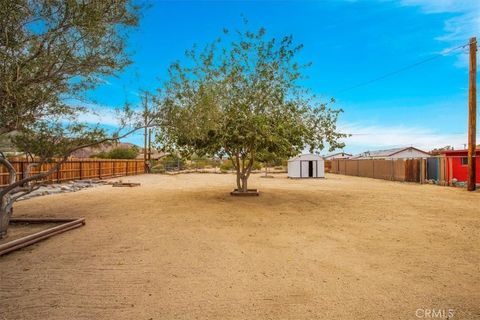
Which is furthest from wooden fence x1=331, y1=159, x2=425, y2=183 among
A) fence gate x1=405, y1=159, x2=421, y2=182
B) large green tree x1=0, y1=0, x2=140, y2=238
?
large green tree x1=0, y1=0, x2=140, y2=238

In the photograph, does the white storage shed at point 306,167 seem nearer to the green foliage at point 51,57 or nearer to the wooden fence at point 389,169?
the wooden fence at point 389,169

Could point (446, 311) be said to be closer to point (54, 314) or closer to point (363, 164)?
point (54, 314)

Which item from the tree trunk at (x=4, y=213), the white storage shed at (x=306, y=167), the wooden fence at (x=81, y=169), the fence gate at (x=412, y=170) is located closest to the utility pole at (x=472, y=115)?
the fence gate at (x=412, y=170)

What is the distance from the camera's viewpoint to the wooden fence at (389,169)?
2417 centimetres

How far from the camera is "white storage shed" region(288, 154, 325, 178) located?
1289 inches

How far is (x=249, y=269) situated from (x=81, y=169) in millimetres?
22784

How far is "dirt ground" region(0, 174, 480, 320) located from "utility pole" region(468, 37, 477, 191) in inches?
384

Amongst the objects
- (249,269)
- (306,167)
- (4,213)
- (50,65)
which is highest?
(50,65)

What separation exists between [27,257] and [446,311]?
6201 mm

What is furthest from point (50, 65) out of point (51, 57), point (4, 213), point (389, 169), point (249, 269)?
point (389, 169)

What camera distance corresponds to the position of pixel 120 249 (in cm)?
577

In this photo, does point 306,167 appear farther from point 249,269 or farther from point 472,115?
point 249,269

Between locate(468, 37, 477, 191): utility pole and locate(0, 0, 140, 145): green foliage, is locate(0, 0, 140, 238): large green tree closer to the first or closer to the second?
locate(0, 0, 140, 145): green foliage

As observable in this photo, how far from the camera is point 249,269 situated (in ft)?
15.5
